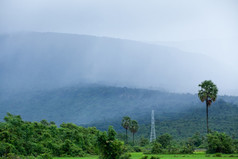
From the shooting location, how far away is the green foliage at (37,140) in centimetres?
4491

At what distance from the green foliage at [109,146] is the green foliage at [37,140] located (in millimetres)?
14222

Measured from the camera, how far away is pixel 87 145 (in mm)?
64375

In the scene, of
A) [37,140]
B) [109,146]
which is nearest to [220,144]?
[109,146]

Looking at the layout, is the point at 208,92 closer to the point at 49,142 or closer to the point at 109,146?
the point at 49,142

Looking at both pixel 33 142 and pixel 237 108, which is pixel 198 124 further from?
pixel 33 142

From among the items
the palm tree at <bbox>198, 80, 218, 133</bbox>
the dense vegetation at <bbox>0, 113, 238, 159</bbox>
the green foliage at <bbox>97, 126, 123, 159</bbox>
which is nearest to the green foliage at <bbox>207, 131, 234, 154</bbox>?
the dense vegetation at <bbox>0, 113, 238, 159</bbox>

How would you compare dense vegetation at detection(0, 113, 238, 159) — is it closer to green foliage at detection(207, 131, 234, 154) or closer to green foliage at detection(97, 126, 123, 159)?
green foliage at detection(207, 131, 234, 154)

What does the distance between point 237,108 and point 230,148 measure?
13369cm

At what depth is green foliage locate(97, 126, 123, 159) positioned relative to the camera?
1217 inches

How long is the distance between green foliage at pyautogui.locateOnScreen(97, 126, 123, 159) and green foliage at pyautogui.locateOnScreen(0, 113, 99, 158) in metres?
14.2

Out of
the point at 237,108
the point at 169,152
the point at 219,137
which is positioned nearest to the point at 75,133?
the point at 169,152

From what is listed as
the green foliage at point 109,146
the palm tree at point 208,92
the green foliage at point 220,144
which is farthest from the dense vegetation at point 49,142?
the palm tree at point 208,92

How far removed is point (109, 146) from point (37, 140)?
25710 millimetres

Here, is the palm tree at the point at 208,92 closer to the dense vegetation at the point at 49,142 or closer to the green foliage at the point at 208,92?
the green foliage at the point at 208,92
